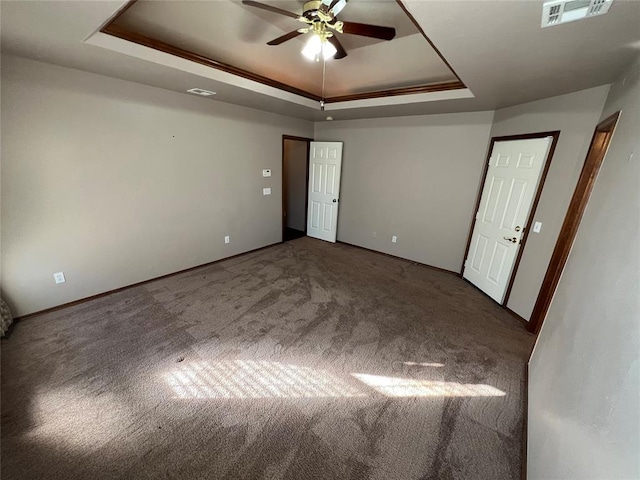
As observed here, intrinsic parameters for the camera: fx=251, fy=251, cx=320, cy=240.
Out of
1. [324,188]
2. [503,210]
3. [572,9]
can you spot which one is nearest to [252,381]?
[572,9]

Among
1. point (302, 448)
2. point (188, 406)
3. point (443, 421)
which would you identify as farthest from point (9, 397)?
point (443, 421)

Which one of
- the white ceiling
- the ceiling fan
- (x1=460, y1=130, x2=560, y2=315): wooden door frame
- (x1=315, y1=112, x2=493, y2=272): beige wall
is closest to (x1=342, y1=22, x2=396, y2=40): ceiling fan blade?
the ceiling fan

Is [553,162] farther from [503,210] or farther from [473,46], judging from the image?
[473,46]

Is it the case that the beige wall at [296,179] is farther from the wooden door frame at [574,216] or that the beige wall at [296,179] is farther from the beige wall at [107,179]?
the wooden door frame at [574,216]

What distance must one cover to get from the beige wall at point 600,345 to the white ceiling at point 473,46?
39 centimetres

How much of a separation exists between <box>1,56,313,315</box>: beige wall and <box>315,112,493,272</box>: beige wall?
Answer: 73.1 inches

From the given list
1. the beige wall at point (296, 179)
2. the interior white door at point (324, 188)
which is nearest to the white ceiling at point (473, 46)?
the interior white door at point (324, 188)

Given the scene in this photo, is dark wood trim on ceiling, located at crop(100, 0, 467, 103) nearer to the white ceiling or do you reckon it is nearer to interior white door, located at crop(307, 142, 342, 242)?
the white ceiling

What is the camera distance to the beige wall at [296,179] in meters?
5.63

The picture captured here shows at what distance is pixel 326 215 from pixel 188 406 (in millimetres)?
4088

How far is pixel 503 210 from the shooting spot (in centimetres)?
320

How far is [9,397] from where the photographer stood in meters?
1.71

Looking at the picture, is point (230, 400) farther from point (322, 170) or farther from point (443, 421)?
point (322, 170)

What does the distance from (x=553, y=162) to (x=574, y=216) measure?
0.65 m
